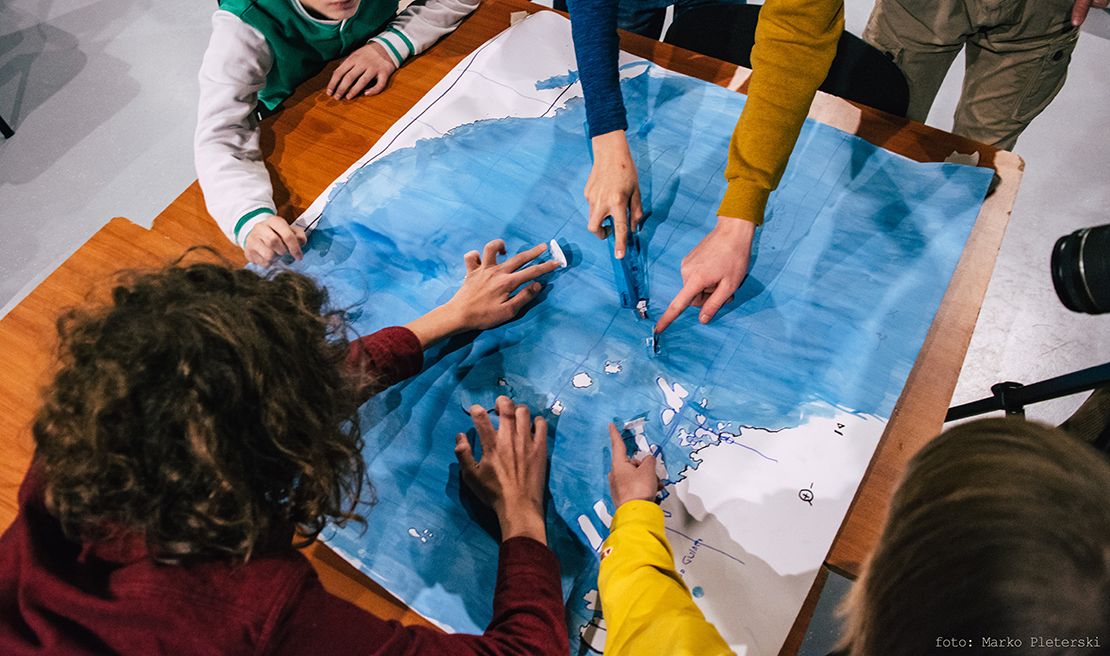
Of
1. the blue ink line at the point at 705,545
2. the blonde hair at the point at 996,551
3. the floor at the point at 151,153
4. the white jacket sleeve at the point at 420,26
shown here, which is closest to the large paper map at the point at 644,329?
the blue ink line at the point at 705,545

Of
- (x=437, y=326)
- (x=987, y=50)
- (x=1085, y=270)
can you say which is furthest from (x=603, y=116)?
(x=987, y=50)

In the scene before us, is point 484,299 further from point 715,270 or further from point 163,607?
point 163,607

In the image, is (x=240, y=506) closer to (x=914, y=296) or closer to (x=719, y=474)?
(x=719, y=474)

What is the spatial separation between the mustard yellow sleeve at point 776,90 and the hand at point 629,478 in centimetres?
33

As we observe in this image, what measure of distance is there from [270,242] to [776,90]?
67 cm

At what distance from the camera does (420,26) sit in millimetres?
1200

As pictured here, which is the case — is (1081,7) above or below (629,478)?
above

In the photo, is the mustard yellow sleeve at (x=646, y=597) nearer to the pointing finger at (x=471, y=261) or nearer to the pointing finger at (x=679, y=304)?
the pointing finger at (x=679, y=304)

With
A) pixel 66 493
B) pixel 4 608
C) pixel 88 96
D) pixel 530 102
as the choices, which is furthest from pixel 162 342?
pixel 88 96

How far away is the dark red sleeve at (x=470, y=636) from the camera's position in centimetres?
61

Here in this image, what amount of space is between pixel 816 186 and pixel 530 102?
17.2 inches

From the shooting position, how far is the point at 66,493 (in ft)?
1.88

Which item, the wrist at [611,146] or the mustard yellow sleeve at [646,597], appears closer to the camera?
the mustard yellow sleeve at [646,597]

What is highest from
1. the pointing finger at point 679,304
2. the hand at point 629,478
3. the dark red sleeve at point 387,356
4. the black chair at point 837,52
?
the black chair at point 837,52
